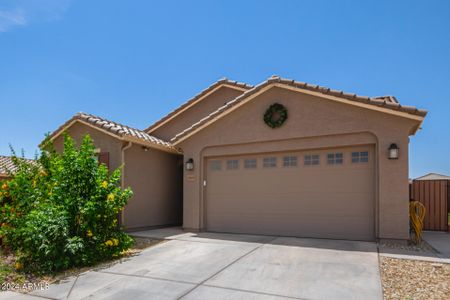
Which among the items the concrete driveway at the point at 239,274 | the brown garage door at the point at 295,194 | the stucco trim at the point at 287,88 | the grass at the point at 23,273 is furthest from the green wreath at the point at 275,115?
the grass at the point at 23,273

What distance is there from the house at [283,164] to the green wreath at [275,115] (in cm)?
3

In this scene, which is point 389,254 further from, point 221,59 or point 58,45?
point 58,45

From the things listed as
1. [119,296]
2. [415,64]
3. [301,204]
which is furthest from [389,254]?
[415,64]

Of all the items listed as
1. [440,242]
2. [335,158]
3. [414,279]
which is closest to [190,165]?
[335,158]

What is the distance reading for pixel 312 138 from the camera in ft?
28.2

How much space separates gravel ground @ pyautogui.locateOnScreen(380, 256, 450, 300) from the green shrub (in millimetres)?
5796

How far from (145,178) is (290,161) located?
5.64 metres

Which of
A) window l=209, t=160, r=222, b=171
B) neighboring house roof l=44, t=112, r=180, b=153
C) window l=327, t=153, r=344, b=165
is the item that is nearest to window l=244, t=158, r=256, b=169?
window l=209, t=160, r=222, b=171

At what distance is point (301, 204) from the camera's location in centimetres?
872

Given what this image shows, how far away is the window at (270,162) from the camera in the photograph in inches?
365

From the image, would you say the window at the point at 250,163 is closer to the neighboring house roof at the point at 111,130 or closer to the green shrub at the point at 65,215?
the neighboring house roof at the point at 111,130

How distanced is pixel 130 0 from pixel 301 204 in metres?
9.31

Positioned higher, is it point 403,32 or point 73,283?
point 403,32

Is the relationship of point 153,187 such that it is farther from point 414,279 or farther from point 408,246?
point 414,279
